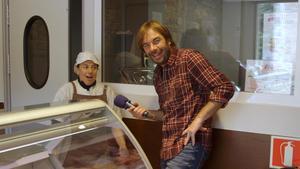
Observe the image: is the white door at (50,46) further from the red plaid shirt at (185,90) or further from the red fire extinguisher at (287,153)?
the red fire extinguisher at (287,153)

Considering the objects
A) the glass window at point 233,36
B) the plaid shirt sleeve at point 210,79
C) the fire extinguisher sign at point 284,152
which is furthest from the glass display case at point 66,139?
the glass window at point 233,36

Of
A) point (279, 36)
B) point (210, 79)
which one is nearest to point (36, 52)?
point (210, 79)

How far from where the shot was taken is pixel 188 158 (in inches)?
86.0

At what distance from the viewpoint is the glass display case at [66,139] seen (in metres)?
1.30

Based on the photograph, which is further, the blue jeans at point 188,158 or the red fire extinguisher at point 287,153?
the red fire extinguisher at point 287,153

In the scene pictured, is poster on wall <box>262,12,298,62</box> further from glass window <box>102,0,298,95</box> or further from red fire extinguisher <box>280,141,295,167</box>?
red fire extinguisher <box>280,141,295,167</box>

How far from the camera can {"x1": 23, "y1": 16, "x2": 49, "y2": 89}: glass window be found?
350 cm

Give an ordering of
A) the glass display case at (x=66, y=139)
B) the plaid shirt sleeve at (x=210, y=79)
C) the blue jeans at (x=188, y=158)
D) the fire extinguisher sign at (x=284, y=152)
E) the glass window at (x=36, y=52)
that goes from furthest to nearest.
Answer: the glass window at (x=36, y=52) → the fire extinguisher sign at (x=284, y=152) → the blue jeans at (x=188, y=158) → the plaid shirt sleeve at (x=210, y=79) → the glass display case at (x=66, y=139)

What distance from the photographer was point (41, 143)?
1.42m

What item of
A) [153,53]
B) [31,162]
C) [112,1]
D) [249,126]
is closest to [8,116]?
[31,162]

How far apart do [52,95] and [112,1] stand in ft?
3.20

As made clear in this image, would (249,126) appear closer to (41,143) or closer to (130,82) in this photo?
(130,82)

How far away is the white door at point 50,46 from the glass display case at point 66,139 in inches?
67.1

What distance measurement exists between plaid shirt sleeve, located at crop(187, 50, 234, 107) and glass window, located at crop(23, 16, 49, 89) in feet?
5.79
